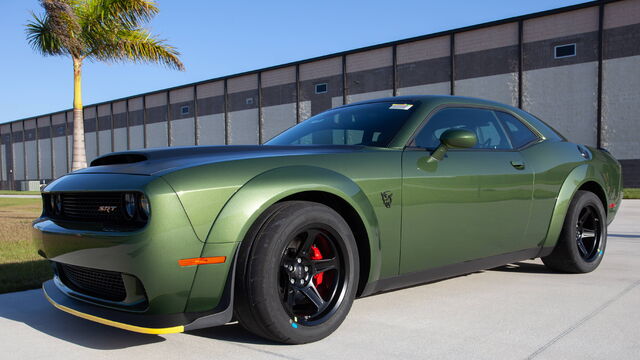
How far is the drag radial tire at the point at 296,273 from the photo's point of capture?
8.63 ft

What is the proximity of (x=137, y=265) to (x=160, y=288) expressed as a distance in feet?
0.48

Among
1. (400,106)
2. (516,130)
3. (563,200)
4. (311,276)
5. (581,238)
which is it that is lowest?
(581,238)

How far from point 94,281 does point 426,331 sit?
72.2 inches

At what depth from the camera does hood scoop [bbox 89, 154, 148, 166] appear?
2.95 meters

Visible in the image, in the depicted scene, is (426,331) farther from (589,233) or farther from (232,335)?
(589,233)

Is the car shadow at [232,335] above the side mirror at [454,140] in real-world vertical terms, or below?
below

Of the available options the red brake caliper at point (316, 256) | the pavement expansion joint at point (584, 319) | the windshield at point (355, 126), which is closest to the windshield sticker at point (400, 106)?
→ the windshield at point (355, 126)

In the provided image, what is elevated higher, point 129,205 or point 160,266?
point 129,205

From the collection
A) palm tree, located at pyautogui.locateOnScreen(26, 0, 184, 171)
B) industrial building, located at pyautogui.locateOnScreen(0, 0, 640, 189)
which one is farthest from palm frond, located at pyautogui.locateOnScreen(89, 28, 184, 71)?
industrial building, located at pyautogui.locateOnScreen(0, 0, 640, 189)

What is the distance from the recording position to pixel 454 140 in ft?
11.3

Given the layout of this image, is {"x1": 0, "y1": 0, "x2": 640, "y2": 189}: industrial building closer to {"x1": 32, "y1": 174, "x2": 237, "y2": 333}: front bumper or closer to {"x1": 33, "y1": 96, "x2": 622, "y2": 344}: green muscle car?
{"x1": 33, "y1": 96, "x2": 622, "y2": 344}: green muscle car

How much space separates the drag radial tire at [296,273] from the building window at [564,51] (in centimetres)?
2150

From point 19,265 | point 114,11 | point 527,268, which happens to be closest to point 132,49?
point 114,11

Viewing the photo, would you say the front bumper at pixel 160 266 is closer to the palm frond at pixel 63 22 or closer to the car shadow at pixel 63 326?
the car shadow at pixel 63 326
